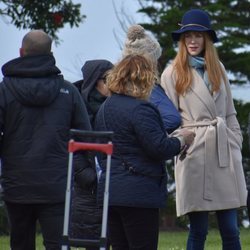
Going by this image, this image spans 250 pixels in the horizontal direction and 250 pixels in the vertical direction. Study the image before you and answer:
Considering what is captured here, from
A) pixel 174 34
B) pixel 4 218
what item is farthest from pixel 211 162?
pixel 4 218

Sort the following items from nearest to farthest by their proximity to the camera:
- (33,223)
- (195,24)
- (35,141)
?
1. (35,141)
2. (33,223)
3. (195,24)

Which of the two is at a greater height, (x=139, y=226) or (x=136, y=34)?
(x=136, y=34)

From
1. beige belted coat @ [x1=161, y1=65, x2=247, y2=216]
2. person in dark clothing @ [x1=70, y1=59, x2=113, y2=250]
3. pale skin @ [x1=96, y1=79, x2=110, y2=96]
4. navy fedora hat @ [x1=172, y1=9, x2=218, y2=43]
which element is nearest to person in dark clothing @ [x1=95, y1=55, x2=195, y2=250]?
person in dark clothing @ [x1=70, y1=59, x2=113, y2=250]

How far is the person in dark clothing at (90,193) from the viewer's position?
8633 mm

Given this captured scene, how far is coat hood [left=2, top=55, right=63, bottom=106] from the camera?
305 inches

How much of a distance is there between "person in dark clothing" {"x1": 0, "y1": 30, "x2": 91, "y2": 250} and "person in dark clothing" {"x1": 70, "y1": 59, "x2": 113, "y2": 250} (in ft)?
2.13

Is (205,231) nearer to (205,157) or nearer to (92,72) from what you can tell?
(205,157)

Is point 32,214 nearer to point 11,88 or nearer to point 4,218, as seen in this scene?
point 11,88

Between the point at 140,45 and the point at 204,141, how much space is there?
2.81 ft

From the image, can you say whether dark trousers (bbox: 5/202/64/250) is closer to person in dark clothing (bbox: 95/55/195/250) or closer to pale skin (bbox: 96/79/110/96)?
person in dark clothing (bbox: 95/55/195/250)

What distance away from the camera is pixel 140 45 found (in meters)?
8.70

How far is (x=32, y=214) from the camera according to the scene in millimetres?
7918

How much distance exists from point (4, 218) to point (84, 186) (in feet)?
36.0

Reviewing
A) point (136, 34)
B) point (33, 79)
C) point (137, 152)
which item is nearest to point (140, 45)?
point (136, 34)
